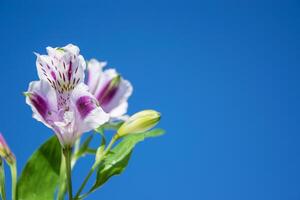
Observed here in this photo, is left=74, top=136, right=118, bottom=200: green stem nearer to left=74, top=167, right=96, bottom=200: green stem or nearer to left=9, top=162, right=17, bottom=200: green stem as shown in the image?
left=74, top=167, right=96, bottom=200: green stem

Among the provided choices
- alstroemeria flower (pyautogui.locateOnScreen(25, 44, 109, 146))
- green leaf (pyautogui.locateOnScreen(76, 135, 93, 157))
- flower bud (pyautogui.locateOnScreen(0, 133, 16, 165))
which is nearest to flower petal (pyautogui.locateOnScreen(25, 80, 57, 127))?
alstroemeria flower (pyautogui.locateOnScreen(25, 44, 109, 146))

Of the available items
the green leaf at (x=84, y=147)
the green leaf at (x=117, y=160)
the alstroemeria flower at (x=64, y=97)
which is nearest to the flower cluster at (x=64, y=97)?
the alstroemeria flower at (x=64, y=97)

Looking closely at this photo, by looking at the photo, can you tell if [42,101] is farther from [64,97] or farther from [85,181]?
[85,181]

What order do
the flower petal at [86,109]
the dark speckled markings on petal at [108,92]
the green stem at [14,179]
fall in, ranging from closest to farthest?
the flower petal at [86,109] → the green stem at [14,179] → the dark speckled markings on petal at [108,92]

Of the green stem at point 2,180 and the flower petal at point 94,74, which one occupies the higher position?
the flower petal at point 94,74

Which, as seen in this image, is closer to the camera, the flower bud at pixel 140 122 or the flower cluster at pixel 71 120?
the flower cluster at pixel 71 120

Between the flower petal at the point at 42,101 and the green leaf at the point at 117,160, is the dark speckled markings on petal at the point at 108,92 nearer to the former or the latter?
the green leaf at the point at 117,160

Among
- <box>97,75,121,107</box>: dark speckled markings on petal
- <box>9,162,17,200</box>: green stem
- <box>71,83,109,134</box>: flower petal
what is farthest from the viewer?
<box>97,75,121,107</box>: dark speckled markings on petal

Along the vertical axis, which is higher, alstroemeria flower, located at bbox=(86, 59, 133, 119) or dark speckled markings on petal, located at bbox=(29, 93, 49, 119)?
alstroemeria flower, located at bbox=(86, 59, 133, 119)
